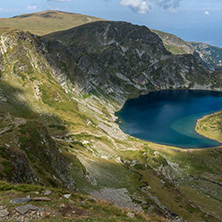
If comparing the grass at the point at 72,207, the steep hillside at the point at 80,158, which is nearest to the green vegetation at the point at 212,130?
the steep hillside at the point at 80,158

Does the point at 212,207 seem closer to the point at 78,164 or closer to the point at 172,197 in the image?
the point at 172,197

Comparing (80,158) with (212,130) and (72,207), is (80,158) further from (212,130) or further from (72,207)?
(212,130)

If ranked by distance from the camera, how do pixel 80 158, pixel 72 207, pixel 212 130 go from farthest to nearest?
pixel 212 130
pixel 80 158
pixel 72 207

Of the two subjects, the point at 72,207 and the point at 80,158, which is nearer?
the point at 72,207

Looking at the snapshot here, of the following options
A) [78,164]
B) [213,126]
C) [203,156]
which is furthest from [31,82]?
[213,126]

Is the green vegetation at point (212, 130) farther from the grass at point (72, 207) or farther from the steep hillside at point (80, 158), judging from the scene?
the grass at point (72, 207)

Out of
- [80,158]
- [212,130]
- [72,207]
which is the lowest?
[212,130]

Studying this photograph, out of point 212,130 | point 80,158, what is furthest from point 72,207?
point 212,130

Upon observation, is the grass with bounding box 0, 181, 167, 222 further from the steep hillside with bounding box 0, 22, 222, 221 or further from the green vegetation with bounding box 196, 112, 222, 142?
the green vegetation with bounding box 196, 112, 222, 142

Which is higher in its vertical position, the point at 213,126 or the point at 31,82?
the point at 31,82

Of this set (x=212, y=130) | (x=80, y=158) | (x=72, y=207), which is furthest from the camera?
(x=212, y=130)

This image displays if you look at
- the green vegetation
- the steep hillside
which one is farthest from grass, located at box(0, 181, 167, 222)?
the green vegetation
